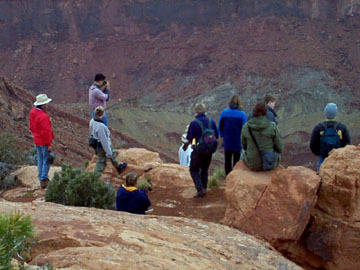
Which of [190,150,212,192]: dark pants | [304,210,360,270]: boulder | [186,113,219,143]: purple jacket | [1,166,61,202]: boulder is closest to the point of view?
[304,210,360,270]: boulder

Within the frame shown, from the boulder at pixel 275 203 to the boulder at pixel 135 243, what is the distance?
0.32m

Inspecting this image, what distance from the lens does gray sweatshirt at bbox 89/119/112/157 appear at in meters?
9.65

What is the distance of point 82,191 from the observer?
27.9ft

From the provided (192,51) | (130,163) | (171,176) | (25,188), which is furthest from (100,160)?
(192,51)

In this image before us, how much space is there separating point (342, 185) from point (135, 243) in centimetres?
347

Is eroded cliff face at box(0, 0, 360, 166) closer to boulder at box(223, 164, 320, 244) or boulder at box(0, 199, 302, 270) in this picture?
boulder at box(223, 164, 320, 244)

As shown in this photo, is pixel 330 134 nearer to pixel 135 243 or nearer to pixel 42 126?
pixel 135 243

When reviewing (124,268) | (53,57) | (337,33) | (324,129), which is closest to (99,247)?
(124,268)

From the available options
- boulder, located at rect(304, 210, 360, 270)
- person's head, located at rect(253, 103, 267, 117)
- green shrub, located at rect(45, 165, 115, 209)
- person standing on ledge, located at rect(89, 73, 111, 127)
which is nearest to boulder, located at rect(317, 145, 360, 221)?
boulder, located at rect(304, 210, 360, 270)

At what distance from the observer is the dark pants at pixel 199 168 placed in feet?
28.4

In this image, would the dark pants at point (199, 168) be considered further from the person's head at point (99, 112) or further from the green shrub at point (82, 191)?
the person's head at point (99, 112)

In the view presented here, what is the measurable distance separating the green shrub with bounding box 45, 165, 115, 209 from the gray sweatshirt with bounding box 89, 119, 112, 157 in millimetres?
A: 1198

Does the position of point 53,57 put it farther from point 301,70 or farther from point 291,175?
point 291,175

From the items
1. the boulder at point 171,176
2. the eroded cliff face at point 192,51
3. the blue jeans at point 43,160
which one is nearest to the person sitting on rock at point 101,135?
the blue jeans at point 43,160
